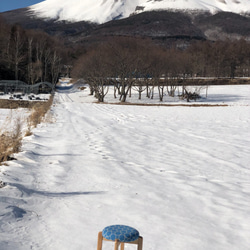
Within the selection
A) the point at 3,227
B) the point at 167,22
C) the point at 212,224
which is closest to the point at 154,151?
the point at 212,224

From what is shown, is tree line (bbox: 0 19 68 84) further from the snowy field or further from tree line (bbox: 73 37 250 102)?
the snowy field

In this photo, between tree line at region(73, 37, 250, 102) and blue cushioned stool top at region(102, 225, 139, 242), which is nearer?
blue cushioned stool top at region(102, 225, 139, 242)

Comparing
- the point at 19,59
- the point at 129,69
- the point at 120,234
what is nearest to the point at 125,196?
the point at 120,234

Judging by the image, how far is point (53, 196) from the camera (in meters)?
4.78

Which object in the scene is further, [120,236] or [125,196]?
[125,196]

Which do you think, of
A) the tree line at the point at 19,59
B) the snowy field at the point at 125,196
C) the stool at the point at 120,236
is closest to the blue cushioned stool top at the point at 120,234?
the stool at the point at 120,236

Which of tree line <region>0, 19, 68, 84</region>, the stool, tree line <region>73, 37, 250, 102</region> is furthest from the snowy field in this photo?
tree line <region>0, 19, 68, 84</region>

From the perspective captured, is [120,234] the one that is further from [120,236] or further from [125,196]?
[125,196]

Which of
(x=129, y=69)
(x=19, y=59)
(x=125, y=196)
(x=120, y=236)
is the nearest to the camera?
(x=120, y=236)

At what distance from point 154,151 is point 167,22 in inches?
7972

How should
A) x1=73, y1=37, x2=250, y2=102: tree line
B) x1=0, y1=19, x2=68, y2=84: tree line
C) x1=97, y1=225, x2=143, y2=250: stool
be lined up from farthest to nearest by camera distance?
x1=0, y1=19, x2=68, y2=84: tree line, x1=73, y1=37, x2=250, y2=102: tree line, x1=97, y1=225, x2=143, y2=250: stool

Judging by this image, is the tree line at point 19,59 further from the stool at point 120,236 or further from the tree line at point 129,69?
the stool at point 120,236

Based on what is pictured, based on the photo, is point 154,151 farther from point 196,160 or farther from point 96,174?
point 96,174

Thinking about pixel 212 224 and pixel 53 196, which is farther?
pixel 53 196
